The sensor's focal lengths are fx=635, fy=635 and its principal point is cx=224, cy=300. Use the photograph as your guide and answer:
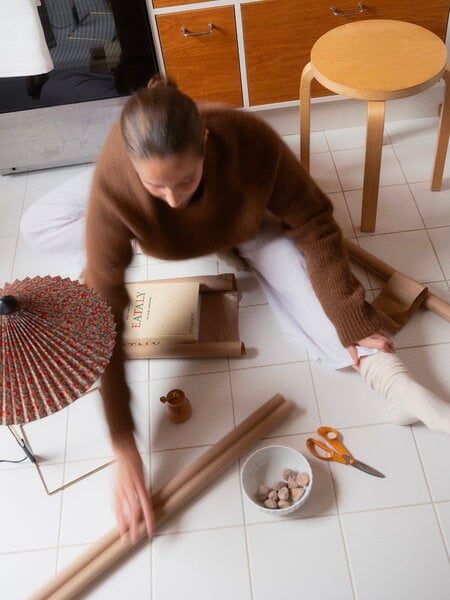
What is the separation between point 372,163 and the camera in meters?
1.59

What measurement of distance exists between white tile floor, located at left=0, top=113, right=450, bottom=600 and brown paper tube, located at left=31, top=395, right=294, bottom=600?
0.03m

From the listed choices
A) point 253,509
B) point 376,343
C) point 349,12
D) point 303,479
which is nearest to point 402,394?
point 376,343

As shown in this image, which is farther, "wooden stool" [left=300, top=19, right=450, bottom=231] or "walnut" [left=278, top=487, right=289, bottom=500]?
"wooden stool" [left=300, top=19, right=450, bottom=231]

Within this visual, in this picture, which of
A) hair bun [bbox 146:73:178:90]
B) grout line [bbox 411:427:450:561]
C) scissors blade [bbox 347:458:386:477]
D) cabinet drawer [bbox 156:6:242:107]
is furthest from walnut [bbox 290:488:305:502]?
cabinet drawer [bbox 156:6:242:107]

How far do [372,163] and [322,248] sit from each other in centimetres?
33

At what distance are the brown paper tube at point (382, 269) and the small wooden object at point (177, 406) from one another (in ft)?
1.92

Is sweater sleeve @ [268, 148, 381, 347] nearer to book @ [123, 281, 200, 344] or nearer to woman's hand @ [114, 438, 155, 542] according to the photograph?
book @ [123, 281, 200, 344]

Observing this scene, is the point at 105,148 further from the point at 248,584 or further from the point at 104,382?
the point at 248,584

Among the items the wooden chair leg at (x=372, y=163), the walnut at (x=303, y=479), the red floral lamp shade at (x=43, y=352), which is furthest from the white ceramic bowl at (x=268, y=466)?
the wooden chair leg at (x=372, y=163)

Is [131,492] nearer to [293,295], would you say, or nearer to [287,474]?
[287,474]

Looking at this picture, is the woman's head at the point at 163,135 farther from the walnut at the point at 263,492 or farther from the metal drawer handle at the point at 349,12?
the metal drawer handle at the point at 349,12

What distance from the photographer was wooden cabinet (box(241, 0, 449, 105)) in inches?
68.5

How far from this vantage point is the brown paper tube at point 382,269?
150 centimetres

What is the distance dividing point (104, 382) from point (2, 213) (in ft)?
3.26
